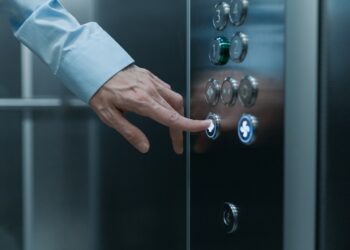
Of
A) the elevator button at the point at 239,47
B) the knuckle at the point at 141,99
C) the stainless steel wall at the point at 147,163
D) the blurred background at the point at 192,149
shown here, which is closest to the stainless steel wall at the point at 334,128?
the blurred background at the point at 192,149

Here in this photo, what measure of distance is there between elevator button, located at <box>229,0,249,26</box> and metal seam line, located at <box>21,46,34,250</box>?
0.49 m

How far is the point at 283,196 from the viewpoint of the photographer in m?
0.52

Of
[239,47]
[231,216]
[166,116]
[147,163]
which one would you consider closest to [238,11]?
[239,47]

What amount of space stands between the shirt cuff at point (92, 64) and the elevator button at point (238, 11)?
159 mm

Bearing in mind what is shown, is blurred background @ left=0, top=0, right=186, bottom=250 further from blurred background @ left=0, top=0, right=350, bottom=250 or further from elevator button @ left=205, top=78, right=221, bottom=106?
elevator button @ left=205, top=78, right=221, bottom=106

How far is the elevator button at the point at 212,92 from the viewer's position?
0.65m

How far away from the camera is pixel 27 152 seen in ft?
3.15

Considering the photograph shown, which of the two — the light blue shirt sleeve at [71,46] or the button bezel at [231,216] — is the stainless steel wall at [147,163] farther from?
the button bezel at [231,216]

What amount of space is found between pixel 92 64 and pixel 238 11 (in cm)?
22

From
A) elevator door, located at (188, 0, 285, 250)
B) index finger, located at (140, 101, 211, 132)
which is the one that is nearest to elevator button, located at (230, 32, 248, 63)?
elevator door, located at (188, 0, 285, 250)

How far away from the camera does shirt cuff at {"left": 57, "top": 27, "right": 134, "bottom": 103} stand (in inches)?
26.1

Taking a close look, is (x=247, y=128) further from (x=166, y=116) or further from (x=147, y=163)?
(x=147, y=163)

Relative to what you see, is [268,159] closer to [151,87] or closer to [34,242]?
[151,87]

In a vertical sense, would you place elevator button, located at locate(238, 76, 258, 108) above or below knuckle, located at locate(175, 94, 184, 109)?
above
